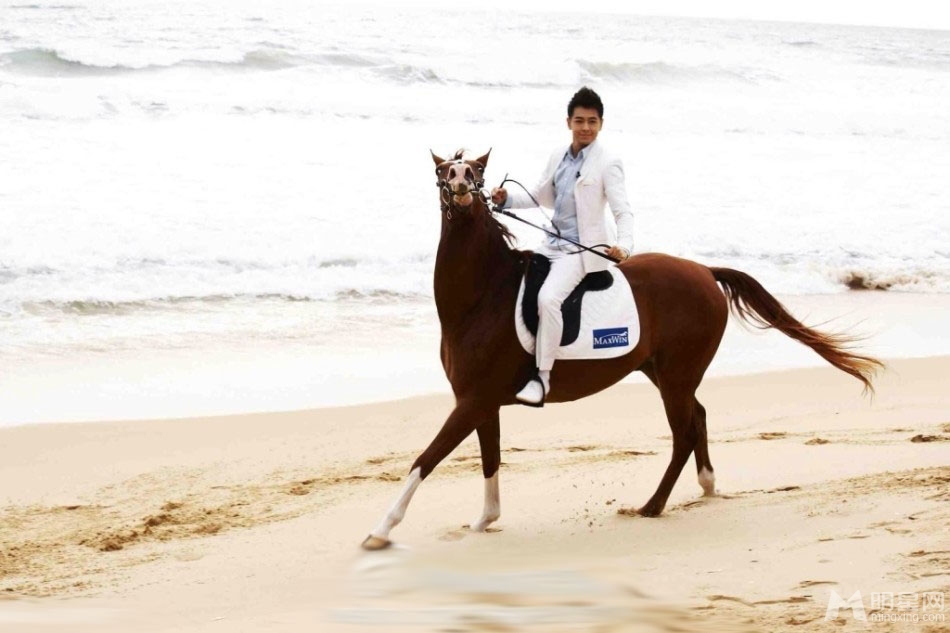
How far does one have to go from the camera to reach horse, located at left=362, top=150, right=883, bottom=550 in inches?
198

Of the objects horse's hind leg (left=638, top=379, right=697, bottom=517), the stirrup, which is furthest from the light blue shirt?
horse's hind leg (left=638, top=379, right=697, bottom=517)

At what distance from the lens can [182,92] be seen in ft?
81.1

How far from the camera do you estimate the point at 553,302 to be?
5.15 m

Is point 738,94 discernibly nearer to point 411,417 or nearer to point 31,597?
point 411,417

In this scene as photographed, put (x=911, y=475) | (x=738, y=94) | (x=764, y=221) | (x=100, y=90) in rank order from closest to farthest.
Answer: (x=911, y=475)
(x=764, y=221)
(x=100, y=90)
(x=738, y=94)

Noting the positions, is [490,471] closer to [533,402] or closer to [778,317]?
[533,402]

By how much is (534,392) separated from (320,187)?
1254 cm

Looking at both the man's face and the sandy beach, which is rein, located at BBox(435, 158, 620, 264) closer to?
the man's face

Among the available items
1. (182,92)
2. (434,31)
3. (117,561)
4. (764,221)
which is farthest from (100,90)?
(434,31)

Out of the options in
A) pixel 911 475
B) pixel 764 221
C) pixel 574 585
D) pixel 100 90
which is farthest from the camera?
pixel 100 90

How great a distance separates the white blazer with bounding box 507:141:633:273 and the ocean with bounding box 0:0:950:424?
3.23 meters

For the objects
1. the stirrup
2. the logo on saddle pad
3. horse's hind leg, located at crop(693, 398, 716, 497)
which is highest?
the logo on saddle pad

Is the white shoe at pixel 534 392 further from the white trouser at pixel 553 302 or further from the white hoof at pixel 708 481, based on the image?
the white hoof at pixel 708 481

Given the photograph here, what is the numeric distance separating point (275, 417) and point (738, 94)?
2858 cm
